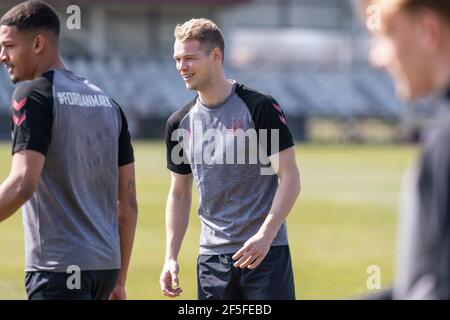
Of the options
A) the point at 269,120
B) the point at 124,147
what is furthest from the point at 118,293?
the point at 269,120

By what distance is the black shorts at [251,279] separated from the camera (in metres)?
6.26

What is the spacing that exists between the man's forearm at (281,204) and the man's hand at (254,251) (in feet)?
0.14

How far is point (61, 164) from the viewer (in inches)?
207

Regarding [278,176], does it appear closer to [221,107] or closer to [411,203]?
[221,107]

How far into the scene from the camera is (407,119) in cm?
5425

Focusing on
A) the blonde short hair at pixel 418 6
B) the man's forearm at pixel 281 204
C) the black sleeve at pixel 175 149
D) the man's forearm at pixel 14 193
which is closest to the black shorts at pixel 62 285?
the man's forearm at pixel 14 193

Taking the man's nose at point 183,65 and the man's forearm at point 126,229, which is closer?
the man's forearm at point 126,229

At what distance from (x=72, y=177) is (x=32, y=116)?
44cm

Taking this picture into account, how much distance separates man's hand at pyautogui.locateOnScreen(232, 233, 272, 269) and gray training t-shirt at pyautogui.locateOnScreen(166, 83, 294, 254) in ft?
1.02

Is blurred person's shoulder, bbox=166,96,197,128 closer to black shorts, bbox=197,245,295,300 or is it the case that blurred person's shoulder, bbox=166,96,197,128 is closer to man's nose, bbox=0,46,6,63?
black shorts, bbox=197,245,295,300

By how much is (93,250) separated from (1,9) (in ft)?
155

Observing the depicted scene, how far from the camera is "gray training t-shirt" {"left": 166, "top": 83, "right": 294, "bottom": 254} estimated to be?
6.20 metres

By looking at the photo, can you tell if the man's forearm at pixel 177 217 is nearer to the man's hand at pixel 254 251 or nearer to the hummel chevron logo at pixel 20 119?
the man's hand at pixel 254 251
